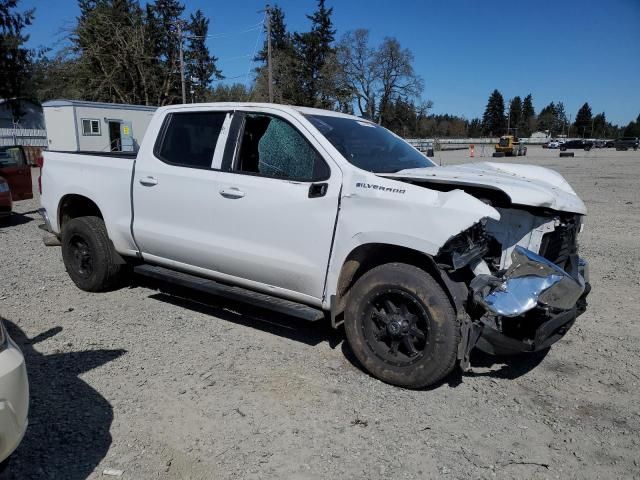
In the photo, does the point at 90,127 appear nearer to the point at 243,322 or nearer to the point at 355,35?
the point at 243,322

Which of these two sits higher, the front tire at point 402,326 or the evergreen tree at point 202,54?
the evergreen tree at point 202,54

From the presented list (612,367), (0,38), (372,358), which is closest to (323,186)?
(372,358)

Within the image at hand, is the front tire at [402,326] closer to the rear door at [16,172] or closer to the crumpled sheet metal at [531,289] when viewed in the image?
the crumpled sheet metal at [531,289]

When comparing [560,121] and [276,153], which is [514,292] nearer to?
[276,153]

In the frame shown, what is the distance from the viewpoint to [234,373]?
398 cm

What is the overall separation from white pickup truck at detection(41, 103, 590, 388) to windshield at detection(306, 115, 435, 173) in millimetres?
20

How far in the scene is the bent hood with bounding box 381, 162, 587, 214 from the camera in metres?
3.51

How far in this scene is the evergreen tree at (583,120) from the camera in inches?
5610

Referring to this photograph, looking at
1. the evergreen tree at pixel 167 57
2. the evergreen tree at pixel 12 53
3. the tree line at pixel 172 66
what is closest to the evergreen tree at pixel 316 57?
Result: the tree line at pixel 172 66

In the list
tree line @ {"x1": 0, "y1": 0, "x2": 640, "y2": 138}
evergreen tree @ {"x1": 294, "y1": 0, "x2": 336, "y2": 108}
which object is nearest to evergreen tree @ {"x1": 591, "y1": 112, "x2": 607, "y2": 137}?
tree line @ {"x1": 0, "y1": 0, "x2": 640, "y2": 138}

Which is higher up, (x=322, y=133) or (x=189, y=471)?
(x=322, y=133)

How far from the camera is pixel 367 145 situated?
4.48 meters

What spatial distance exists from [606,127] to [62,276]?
158124mm

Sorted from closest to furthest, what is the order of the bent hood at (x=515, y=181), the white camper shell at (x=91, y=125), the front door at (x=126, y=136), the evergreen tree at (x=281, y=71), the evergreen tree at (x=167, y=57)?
the bent hood at (x=515, y=181), the white camper shell at (x=91, y=125), the front door at (x=126, y=136), the evergreen tree at (x=167, y=57), the evergreen tree at (x=281, y=71)
